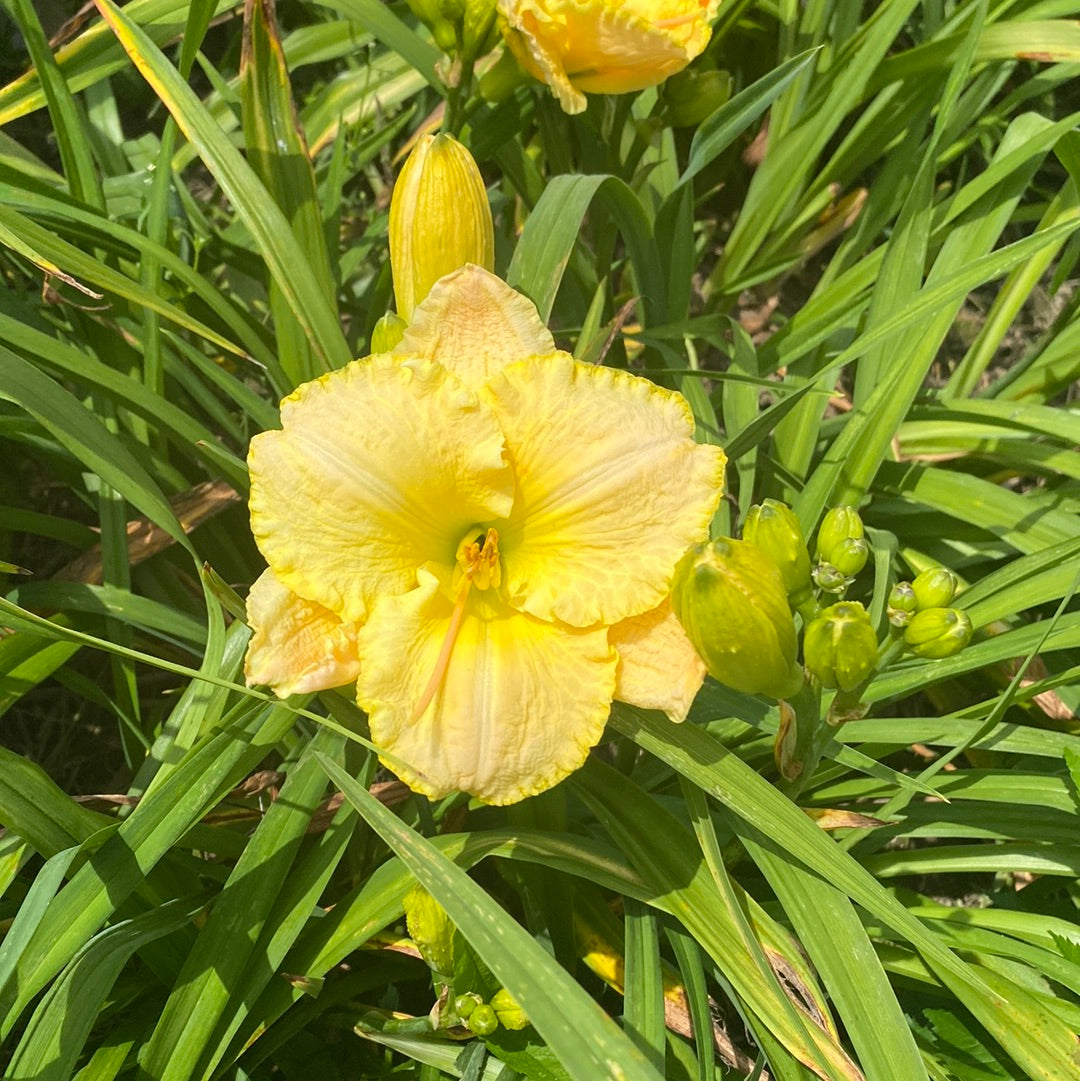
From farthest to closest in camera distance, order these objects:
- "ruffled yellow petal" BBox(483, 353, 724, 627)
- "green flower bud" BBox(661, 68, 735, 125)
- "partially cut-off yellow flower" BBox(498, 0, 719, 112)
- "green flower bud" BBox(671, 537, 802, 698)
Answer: "green flower bud" BBox(661, 68, 735, 125) < "partially cut-off yellow flower" BBox(498, 0, 719, 112) < "ruffled yellow petal" BBox(483, 353, 724, 627) < "green flower bud" BBox(671, 537, 802, 698)

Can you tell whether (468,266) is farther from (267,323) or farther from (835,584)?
(267,323)

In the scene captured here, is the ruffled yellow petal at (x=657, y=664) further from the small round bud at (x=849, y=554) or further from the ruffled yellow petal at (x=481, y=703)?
the small round bud at (x=849, y=554)

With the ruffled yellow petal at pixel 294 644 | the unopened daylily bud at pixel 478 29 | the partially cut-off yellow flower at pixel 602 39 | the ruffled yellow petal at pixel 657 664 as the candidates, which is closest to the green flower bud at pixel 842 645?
the ruffled yellow petal at pixel 657 664

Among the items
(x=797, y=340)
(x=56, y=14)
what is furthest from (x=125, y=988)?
(x=56, y=14)

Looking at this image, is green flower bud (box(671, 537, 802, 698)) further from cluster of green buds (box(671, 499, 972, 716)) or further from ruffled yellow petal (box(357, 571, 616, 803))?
ruffled yellow petal (box(357, 571, 616, 803))

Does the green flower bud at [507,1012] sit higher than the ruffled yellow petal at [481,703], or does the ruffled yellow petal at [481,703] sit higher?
the ruffled yellow petal at [481,703]

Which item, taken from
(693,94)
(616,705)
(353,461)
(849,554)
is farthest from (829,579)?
(693,94)

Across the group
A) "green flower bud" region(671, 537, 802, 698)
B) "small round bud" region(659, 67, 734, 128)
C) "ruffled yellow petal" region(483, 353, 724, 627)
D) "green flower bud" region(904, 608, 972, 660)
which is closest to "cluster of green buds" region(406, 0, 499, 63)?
"small round bud" region(659, 67, 734, 128)

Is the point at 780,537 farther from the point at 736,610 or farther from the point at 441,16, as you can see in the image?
the point at 441,16
